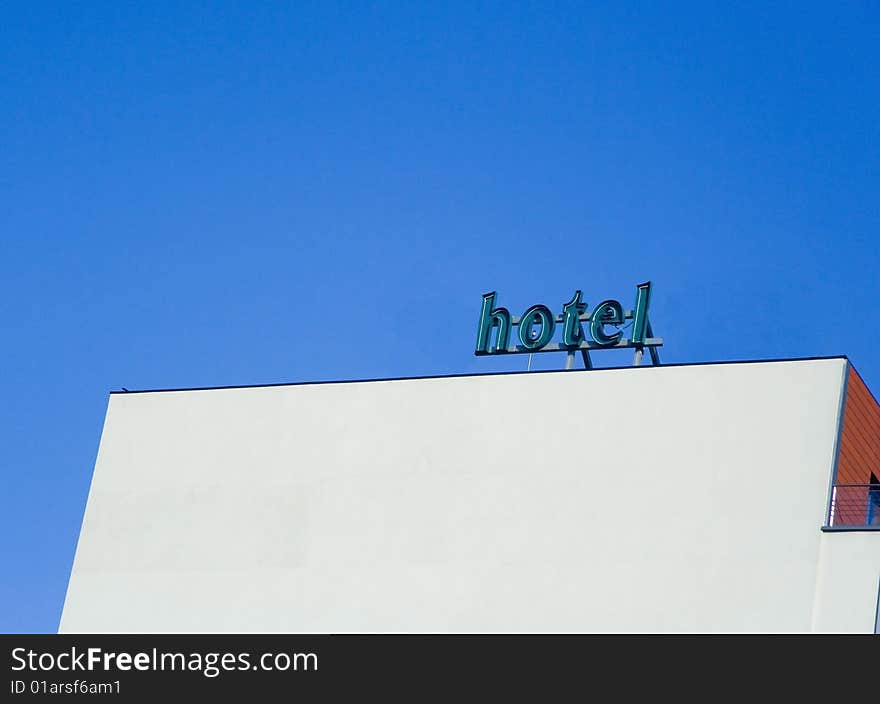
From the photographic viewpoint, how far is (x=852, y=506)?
36219 millimetres

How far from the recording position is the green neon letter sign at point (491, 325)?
43219 millimetres

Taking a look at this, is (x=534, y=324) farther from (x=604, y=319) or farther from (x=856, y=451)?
(x=856, y=451)

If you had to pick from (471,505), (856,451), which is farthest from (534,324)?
(856,451)

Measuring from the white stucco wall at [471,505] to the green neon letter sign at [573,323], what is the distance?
5.70ft

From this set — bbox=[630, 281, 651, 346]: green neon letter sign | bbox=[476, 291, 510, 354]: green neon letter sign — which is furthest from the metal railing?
bbox=[476, 291, 510, 354]: green neon letter sign

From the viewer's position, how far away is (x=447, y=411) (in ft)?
136

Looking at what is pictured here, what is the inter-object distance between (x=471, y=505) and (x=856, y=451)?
973cm

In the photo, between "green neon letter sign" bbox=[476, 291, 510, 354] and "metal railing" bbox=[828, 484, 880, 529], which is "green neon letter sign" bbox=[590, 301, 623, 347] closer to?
"green neon letter sign" bbox=[476, 291, 510, 354]

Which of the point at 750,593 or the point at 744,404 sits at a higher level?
the point at 744,404

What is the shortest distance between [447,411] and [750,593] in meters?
9.81
